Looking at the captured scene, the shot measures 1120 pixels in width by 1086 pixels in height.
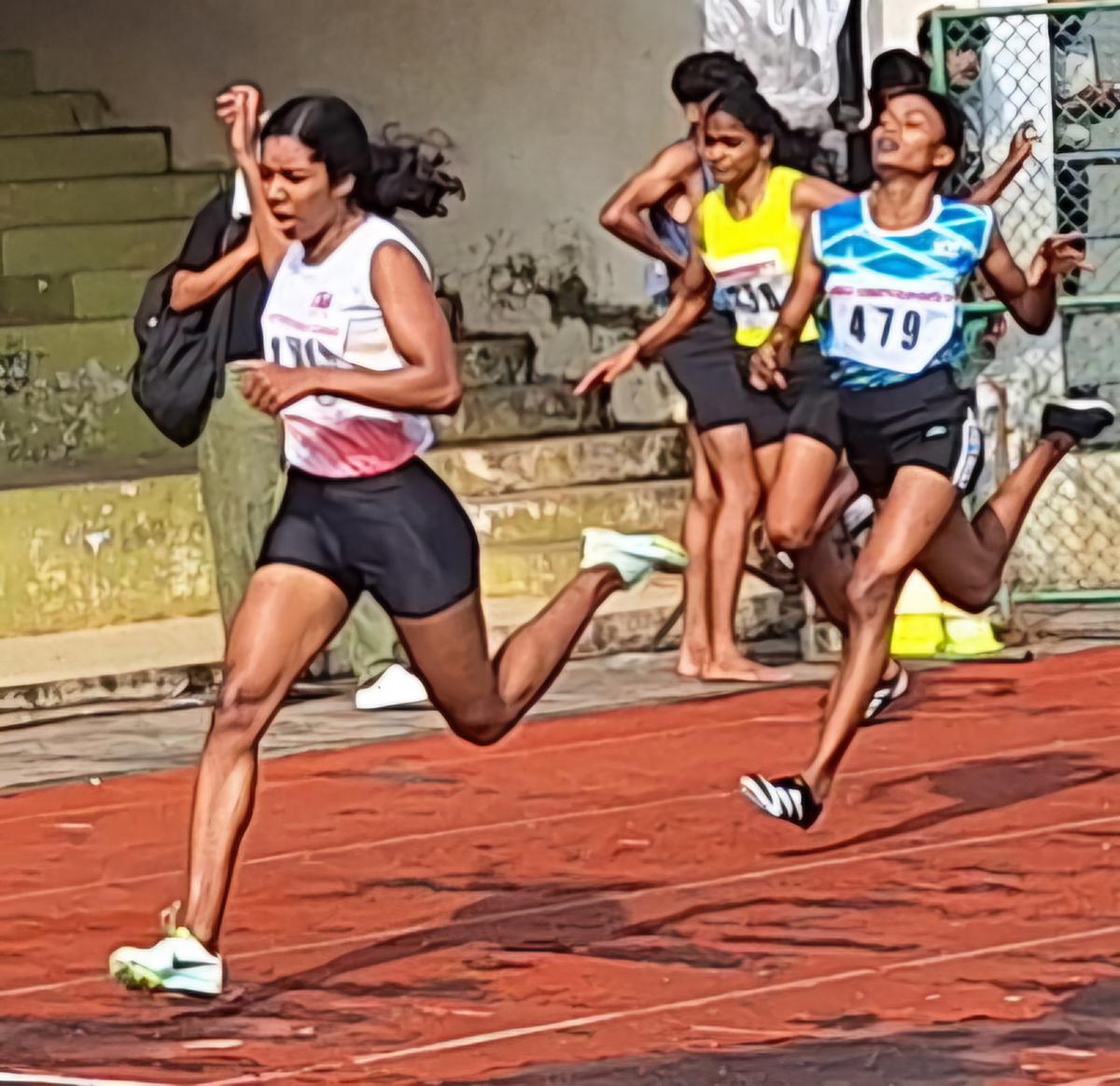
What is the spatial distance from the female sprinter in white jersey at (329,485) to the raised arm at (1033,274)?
188 centimetres

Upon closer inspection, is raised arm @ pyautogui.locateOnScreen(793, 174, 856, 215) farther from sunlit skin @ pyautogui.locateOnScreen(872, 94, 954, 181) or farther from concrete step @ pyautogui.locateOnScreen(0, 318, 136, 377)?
concrete step @ pyautogui.locateOnScreen(0, 318, 136, 377)

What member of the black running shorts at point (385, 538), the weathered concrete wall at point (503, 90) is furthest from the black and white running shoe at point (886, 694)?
the black running shorts at point (385, 538)

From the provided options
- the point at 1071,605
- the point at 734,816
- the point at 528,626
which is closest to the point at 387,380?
the point at 528,626

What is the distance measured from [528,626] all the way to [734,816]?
89cm

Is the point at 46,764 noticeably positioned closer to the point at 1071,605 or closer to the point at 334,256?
the point at 334,256

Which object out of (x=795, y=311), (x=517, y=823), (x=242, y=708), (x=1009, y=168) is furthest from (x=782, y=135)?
(x=242, y=708)

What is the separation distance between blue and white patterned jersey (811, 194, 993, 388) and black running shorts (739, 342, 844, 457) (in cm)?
14

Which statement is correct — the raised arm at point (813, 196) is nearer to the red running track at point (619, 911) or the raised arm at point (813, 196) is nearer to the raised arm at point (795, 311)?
the raised arm at point (795, 311)

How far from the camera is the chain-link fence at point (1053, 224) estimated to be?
860 cm

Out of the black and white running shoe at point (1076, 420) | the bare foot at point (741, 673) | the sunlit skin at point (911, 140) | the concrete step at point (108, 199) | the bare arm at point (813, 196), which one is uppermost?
the concrete step at point (108, 199)

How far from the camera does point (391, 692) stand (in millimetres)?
8062

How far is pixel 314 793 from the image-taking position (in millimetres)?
7070

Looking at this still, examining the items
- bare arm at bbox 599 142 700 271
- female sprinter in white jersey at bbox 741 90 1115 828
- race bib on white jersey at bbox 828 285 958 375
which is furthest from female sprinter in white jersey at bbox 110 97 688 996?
bare arm at bbox 599 142 700 271

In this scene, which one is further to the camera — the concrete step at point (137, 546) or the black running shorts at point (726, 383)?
the concrete step at point (137, 546)
